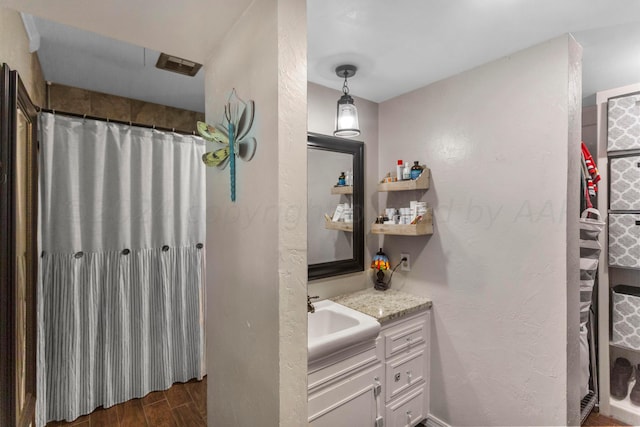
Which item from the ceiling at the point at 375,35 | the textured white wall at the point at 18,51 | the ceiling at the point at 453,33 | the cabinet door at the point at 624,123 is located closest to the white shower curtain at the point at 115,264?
the textured white wall at the point at 18,51

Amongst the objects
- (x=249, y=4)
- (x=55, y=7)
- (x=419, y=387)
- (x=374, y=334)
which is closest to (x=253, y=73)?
(x=249, y=4)

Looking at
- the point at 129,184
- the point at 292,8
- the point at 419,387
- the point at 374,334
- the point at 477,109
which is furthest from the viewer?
the point at 129,184

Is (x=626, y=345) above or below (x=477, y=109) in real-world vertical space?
below

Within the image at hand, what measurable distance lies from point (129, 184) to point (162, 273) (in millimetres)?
685

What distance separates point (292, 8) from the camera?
2.90 feet

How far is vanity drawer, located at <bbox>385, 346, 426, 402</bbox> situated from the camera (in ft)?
5.55

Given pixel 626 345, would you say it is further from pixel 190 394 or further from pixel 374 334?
pixel 190 394

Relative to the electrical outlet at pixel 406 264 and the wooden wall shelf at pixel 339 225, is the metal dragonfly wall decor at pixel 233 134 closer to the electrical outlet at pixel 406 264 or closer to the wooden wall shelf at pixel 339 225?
the wooden wall shelf at pixel 339 225

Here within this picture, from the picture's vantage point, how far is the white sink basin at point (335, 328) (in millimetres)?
1314

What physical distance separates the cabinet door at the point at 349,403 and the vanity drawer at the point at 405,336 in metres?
0.14

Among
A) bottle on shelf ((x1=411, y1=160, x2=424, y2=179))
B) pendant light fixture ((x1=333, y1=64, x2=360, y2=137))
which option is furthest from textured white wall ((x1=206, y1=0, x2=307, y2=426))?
bottle on shelf ((x1=411, y1=160, x2=424, y2=179))

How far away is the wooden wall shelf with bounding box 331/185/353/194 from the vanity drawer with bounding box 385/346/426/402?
1.08m

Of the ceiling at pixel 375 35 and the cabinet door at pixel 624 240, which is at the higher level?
the ceiling at pixel 375 35

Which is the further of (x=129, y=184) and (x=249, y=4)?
(x=129, y=184)
